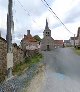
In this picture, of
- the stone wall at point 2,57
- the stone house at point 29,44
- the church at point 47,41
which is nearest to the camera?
the stone wall at point 2,57

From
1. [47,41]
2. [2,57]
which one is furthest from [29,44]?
[2,57]

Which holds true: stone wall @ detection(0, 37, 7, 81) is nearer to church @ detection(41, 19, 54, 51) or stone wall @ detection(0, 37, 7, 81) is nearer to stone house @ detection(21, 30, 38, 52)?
stone house @ detection(21, 30, 38, 52)

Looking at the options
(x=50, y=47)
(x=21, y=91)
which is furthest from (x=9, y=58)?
(x=50, y=47)

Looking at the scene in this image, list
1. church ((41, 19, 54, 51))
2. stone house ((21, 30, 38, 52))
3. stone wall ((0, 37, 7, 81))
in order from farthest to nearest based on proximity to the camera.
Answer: church ((41, 19, 54, 51)) → stone house ((21, 30, 38, 52)) → stone wall ((0, 37, 7, 81))

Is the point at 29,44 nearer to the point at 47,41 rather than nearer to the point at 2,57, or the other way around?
the point at 47,41

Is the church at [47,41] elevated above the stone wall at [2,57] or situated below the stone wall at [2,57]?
above

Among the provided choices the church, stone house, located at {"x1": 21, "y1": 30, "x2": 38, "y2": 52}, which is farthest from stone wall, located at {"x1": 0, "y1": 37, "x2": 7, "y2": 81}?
the church

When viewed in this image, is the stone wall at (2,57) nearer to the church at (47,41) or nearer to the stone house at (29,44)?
the stone house at (29,44)

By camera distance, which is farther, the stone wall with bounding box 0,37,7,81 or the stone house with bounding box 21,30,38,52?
the stone house with bounding box 21,30,38,52

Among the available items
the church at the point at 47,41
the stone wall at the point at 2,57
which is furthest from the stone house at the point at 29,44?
the stone wall at the point at 2,57

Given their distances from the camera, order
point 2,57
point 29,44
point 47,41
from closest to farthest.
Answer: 1. point 2,57
2. point 29,44
3. point 47,41

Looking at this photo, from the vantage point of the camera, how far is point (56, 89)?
14719 mm

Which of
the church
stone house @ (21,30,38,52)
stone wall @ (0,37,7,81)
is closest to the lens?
stone wall @ (0,37,7,81)

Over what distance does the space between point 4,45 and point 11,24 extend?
6.76 meters
